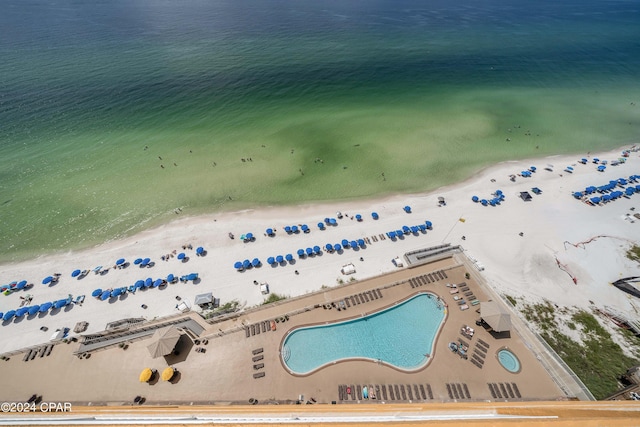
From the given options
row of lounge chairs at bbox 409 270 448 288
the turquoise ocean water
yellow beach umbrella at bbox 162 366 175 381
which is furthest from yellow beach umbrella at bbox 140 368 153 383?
row of lounge chairs at bbox 409 270 448 288

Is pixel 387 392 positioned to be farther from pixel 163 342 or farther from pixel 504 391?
pixel 163 342

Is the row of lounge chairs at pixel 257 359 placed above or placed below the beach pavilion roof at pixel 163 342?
below

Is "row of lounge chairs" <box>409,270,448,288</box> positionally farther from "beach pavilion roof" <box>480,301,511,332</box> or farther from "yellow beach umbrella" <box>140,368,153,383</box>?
"yellow beach umbrella" <box>140,368,153,383</box>

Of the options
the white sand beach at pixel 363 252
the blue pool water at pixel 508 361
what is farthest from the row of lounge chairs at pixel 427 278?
the blue pool water at pixel 508 361

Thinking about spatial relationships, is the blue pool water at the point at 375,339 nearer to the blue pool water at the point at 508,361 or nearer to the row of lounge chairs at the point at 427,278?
the row of lounge chairs at the point at 427,278

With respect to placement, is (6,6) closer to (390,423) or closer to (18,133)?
(18,133)

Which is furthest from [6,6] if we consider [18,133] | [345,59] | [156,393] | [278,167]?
[156,393]
